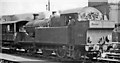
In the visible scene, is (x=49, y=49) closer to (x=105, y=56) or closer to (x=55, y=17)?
(x=55, y=17)

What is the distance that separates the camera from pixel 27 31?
57.2 feet

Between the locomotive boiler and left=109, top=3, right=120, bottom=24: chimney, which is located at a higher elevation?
left=109, top=3, right=120, bottom=24: chimney

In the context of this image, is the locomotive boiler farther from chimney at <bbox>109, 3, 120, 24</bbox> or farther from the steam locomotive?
chimney at <bbox>109, 3, 120, 24</bbox>

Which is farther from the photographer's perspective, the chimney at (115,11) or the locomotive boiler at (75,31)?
the chimney at (115,11)

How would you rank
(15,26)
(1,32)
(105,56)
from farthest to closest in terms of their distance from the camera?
(1,32) → (15,26) → (105,56)

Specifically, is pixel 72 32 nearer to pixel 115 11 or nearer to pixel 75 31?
pixel 75 31

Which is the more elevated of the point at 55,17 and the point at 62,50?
the point at 55,17

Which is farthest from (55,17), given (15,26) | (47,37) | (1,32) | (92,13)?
(1,32)

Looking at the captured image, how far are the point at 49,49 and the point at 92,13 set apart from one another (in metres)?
3.63

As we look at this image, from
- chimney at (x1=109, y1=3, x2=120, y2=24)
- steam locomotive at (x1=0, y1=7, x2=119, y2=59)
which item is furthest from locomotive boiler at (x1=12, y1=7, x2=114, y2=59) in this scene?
chimney at (x1=109, y1=3, x2=120, y2=24)

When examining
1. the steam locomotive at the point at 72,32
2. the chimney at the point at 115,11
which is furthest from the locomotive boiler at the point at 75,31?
the chimney at the point at 115,11

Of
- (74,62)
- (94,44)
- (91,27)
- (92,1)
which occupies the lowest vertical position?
(74,62)

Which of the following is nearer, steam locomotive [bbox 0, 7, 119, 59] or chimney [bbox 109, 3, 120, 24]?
steam locomotive [bbox 0, 7, 119, 59]

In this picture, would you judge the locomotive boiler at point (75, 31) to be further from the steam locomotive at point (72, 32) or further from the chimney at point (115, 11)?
the chimney at point (115, 11)
